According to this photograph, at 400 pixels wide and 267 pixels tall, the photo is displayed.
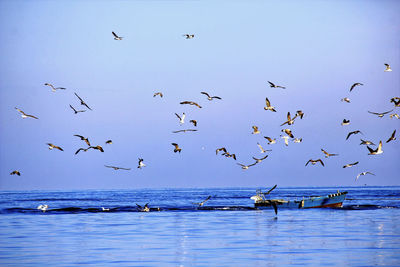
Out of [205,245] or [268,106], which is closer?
[205,245]

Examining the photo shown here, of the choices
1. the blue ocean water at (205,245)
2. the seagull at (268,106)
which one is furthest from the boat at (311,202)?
the seagull at (268,106)

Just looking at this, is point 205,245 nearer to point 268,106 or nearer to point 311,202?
point 268,106

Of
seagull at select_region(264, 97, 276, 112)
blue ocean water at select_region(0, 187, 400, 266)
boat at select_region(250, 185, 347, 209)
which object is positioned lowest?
blue ocean water at select_region(0, 187, 400, 266)

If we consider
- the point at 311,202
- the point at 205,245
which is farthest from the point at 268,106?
the point at 311,202

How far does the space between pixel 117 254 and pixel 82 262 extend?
297cm

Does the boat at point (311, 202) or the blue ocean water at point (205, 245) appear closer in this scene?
the blue ocean water at point (205, 245)

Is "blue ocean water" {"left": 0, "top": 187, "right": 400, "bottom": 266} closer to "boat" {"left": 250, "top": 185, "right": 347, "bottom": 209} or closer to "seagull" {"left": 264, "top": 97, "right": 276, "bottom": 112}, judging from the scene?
"seagull" {"left": 264, "top": 97, "right": 276, "bottom": 112}

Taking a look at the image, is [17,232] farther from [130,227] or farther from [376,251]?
[376,251]

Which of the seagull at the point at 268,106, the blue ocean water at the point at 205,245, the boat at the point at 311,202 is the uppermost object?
the seagull at the point at 268,106

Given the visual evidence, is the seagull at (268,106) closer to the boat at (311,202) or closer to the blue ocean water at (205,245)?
the blue ocean water at (205,245)

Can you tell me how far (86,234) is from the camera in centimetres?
4531

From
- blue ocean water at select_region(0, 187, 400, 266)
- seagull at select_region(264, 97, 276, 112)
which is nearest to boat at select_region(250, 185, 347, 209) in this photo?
blue ocean water at select_region(0, 187, 400, 266)

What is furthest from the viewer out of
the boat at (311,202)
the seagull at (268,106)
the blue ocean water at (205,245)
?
the boat at (311,202)

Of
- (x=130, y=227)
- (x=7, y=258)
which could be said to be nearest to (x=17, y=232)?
(x=130, y=227)
